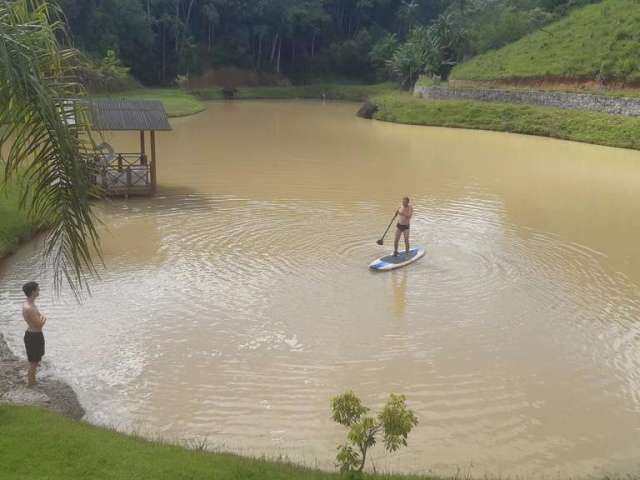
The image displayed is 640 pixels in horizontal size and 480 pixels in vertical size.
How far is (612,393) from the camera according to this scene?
8.59 meters

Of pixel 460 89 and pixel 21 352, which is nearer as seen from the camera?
pixel 21 352

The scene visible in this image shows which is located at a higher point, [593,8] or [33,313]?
[593,8]

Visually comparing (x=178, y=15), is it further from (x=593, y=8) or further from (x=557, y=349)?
(x=557, y=349)

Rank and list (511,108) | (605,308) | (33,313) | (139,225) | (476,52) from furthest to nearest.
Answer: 1. (476,52)
2. (511,108)
3. (139,225)
4. (605,308)
5. (33,313)

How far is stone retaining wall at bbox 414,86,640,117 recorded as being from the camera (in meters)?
34.7

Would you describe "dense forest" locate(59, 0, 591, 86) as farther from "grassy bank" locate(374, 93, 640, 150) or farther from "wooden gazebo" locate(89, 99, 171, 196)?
"wooden gazebo" locate(89, 99, 171, 196)

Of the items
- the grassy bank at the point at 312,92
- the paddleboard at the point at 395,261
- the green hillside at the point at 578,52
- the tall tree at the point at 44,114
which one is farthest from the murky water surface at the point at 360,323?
the grassy bank at the point at 312,92

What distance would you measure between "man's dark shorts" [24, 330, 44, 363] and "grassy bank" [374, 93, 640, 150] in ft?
98.5

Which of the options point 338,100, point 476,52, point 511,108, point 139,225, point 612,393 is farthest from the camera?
point 338,100

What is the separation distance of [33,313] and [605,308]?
903 cm

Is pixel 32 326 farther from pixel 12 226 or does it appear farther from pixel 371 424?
pixel 12 226

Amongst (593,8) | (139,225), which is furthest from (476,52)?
(139,225)

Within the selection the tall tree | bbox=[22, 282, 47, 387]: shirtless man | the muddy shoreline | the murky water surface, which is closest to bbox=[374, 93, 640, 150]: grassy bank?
the murky water surface

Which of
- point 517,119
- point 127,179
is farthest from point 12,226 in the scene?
point 517,119
